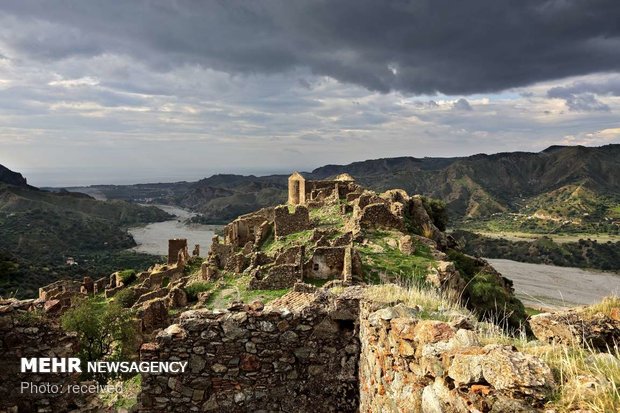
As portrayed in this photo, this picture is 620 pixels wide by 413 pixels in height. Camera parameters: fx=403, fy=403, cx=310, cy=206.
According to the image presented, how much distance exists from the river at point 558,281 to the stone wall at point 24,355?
204 ft

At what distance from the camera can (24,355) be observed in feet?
24.7

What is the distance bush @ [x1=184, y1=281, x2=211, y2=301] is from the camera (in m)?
21.8

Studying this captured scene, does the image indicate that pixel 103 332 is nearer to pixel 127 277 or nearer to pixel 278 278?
pixel 278 278

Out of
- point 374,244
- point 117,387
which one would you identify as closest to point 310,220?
point 374,244

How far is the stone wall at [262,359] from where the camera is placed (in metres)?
6.59

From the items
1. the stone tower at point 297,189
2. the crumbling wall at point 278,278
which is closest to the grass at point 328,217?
the crumbling wall at point 278,278

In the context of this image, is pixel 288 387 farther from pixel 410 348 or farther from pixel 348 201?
pixel 348 201

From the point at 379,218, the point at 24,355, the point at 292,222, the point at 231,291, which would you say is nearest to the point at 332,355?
the point at 24,355

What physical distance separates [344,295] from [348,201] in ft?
79.4

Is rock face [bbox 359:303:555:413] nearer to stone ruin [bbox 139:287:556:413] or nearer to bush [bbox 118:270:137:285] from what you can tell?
stone ruin [bbox 139:287:556:413]

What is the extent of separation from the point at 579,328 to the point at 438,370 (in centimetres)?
184

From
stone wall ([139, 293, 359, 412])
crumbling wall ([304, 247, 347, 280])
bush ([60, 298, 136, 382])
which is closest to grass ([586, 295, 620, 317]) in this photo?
stone wall ([139, 293, 359, 412])

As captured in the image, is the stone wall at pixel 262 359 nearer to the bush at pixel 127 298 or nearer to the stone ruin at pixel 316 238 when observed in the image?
the stone ruin at pixel 316 238

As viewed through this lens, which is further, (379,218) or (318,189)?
(318,189)
